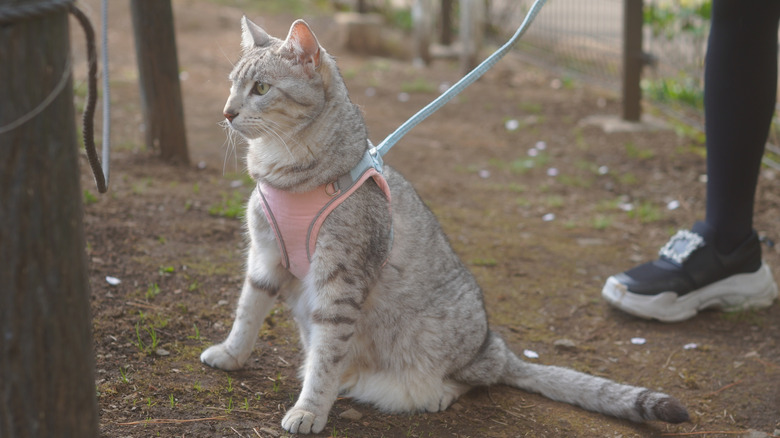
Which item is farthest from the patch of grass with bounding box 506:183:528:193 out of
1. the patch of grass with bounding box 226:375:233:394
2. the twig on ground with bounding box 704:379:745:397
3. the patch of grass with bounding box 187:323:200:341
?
the patch of grass with bounding box 226:375:233:394

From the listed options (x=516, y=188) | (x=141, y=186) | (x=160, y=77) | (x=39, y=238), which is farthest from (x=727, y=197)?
(x=160, y=77)

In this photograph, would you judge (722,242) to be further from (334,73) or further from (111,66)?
(111,66)

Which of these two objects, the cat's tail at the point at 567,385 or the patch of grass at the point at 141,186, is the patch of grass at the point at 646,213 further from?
the patch of grass at the point at 141,186

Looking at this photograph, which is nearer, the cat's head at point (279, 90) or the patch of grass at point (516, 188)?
the cat's head at point (279, 90)

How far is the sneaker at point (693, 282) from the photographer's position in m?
3.73

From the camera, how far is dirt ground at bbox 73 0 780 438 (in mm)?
2771

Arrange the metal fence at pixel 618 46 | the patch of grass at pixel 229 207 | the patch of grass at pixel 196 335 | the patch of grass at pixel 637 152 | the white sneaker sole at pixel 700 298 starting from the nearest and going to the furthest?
the patch of grass at pixel 196 335, the white sneaker sole at pixel 700 298, the patch of grass at pixel 229 207, the patch of grass at pixel 637 152, the metal fence at pixel 618 46

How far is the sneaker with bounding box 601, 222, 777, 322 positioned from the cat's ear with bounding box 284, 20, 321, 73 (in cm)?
208

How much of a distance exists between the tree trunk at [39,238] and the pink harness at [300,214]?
93cm

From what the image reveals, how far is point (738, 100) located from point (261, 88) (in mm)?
2331

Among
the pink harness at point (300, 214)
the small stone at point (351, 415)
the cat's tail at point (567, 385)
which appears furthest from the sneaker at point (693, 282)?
the pink harness at point (300, 214)

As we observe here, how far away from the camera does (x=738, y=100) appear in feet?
11.5

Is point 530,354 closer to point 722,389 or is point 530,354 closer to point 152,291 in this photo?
point 722,389

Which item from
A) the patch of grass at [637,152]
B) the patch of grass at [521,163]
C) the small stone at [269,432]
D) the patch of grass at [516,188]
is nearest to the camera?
the small stone at [269,432]
